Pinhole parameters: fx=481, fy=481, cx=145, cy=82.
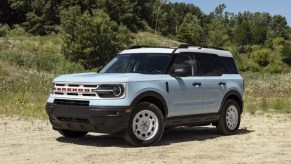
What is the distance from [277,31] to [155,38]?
83.8 meters

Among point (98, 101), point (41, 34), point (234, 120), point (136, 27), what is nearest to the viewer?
point (98, 101)

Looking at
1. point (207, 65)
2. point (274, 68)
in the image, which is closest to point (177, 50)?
point (207, 65)

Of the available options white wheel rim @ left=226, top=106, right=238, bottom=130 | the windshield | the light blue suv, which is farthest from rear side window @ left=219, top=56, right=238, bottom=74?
the windshield

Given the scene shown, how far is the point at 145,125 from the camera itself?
853 centimetres

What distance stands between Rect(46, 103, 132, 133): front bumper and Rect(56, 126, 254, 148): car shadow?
0.60 m

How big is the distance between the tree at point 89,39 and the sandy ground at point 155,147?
5634 centimetres

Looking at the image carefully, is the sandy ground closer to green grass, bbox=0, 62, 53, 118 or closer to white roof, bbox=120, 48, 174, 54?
white roof, bbox=120, 48, 174, 54

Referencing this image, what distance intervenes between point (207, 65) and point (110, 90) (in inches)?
112

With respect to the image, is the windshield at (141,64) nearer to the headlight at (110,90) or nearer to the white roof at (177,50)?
the white roof at (177,50)

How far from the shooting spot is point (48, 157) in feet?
24.1

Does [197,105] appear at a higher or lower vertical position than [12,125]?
higher

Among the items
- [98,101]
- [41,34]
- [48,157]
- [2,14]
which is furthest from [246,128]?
[2,14]

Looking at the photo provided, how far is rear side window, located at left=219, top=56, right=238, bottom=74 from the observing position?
10.6 m

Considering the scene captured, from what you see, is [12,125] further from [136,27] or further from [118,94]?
[136,27]
